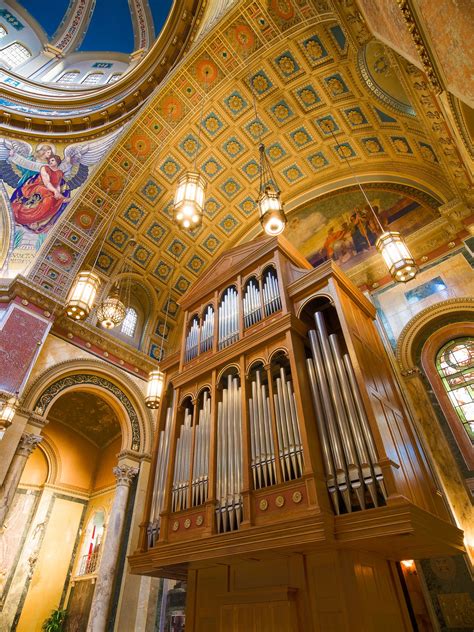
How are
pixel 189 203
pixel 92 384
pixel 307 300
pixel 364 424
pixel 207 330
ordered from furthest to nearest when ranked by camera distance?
pixel 92 384 < pixel 207 330 < pixel 307 300 < pixel 189 203 < pixel 364 424

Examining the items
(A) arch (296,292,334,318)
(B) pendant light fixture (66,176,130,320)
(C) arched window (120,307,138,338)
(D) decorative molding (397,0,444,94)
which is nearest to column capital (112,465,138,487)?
(C) arched window (120,307,138,338)

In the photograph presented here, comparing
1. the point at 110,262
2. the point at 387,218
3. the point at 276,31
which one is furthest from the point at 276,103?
the point at 110,262

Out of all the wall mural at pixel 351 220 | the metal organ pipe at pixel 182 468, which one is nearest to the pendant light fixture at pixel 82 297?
the metal organ pipe at pixel 182 468

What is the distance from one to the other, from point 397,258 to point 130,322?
998 centimetres

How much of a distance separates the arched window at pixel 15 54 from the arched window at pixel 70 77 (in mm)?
2062

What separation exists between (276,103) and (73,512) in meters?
15.6

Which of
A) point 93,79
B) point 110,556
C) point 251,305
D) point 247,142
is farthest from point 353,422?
point 93,79

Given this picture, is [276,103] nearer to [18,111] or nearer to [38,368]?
[18,111]

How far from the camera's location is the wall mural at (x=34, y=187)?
1178 centimetres

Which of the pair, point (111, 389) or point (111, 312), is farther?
point (111, 389)

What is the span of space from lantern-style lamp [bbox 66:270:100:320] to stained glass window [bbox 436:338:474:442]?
7462 millimetres

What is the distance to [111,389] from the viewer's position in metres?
12.1

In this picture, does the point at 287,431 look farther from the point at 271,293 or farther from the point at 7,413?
the point at 7,413

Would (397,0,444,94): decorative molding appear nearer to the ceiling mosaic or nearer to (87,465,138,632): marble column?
(87,465,138,632): marble column
